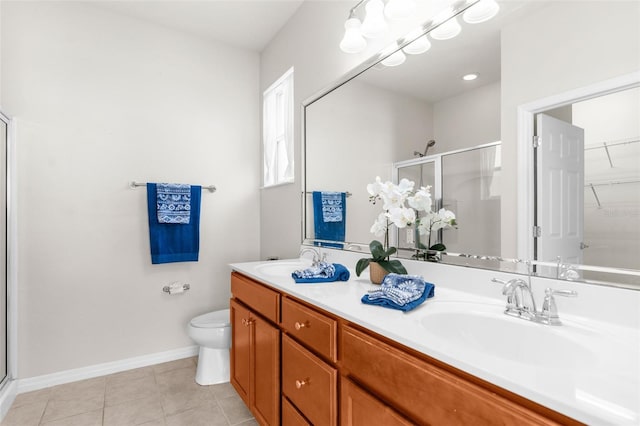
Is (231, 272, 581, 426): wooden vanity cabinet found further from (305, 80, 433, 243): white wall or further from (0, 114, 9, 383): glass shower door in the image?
(0, 114, 9, 383): glass shower door

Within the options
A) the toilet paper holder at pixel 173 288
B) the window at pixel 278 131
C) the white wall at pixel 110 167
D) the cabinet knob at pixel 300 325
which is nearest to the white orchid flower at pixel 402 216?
the cabinet knob at pixel 300 325

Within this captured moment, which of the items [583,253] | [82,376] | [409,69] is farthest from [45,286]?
[583,253]

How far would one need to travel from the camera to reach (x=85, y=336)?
7.66 feet

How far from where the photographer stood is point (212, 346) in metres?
2.17

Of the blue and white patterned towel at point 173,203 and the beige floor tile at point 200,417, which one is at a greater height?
the blue and white patterned towel at point 173,203

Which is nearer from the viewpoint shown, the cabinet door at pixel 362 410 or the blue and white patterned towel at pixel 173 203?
the cabinet door at pixel 362 410

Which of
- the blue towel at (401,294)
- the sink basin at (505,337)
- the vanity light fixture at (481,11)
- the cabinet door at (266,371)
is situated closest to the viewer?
the sink basin at (505,337)

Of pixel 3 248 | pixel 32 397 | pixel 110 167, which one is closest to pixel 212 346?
pixel 32 397

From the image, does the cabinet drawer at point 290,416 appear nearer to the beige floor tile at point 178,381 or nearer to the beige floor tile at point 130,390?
the beige floor tile at point 178,381

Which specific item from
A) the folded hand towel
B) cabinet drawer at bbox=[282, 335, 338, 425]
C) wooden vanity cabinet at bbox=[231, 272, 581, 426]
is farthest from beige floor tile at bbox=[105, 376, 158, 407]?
the folded hand towel

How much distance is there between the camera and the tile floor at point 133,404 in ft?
6.01

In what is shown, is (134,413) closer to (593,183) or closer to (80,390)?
(80,390)

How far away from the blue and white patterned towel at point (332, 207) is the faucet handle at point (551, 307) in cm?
121

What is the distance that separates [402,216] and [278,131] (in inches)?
67.7
